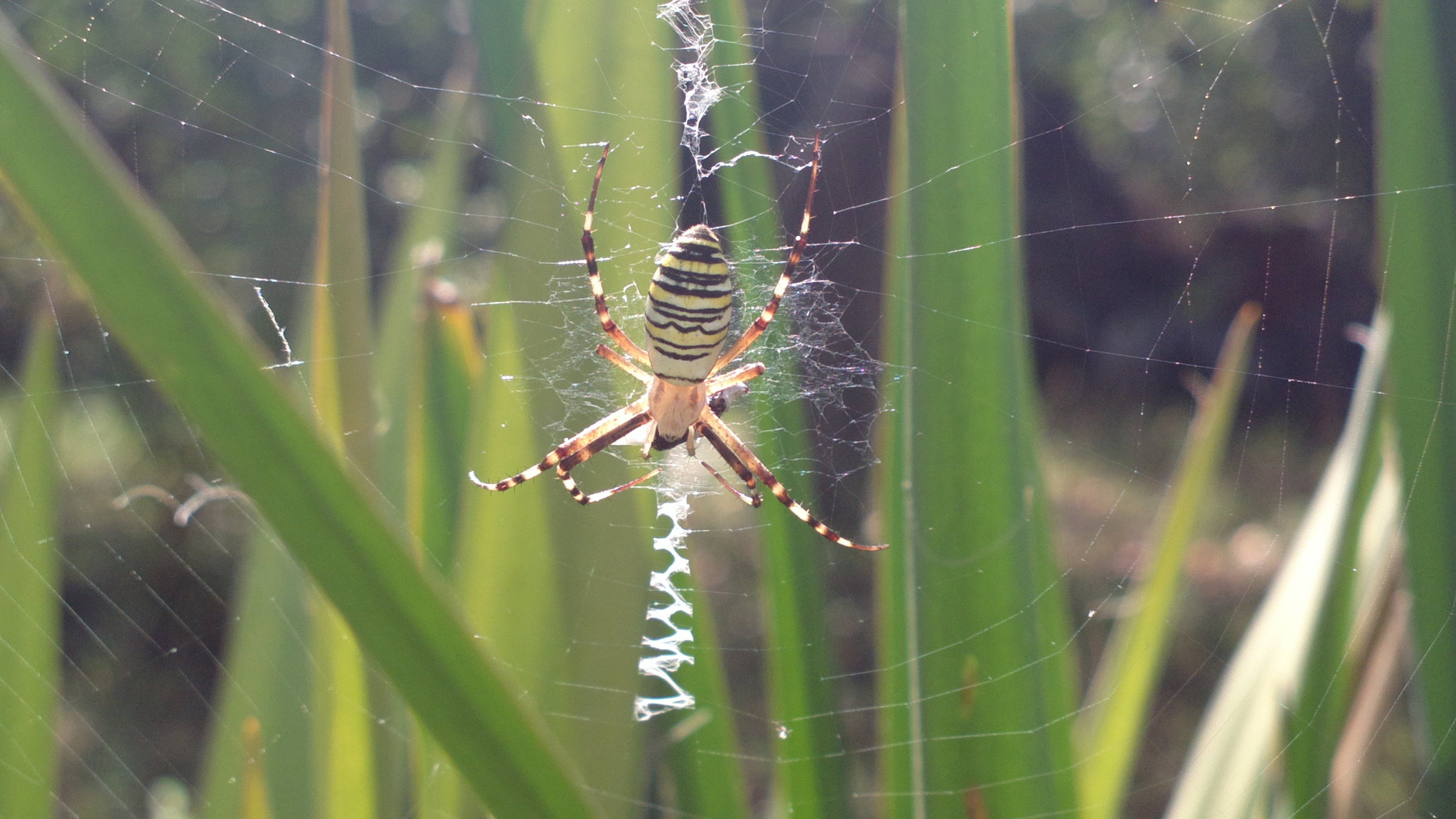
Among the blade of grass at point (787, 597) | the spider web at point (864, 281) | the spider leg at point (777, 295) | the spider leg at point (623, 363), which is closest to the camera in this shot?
the blade of grass at point (787, 597)

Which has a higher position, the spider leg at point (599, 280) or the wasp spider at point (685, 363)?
the spider leg at point (599, 280)

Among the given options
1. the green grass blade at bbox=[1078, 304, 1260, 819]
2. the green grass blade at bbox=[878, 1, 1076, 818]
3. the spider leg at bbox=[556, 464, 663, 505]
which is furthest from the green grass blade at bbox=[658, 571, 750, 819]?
the green grass blade at bbox=[1078, 304, 1260, 819]

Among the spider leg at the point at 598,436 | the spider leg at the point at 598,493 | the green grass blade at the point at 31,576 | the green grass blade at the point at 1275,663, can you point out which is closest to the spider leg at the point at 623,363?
the spider leg at the point at 598,436

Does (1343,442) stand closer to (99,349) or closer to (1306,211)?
(1306,211)

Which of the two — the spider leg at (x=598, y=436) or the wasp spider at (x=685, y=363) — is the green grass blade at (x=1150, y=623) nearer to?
the wasp spider at (x=685, y=363)

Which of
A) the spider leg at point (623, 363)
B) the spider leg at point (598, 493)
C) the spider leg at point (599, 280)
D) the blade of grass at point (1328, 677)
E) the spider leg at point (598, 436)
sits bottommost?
the blade of grass at point (1328, 677)

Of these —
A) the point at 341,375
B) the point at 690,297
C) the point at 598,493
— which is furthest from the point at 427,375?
the point at 690,297

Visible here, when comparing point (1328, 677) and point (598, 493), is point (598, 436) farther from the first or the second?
point (1328, 677)
